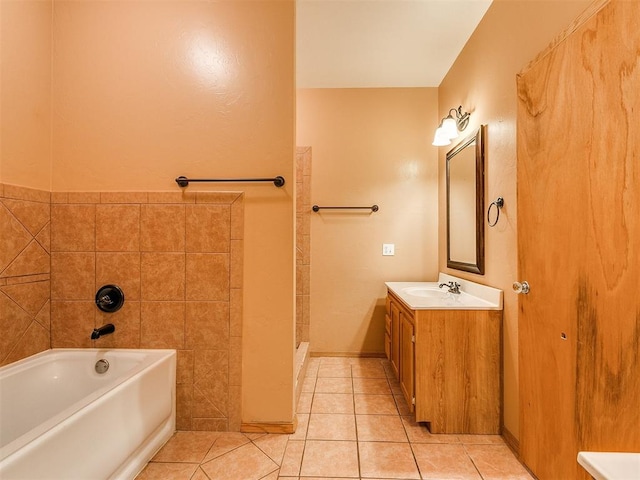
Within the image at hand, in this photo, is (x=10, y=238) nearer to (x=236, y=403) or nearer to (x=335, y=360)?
(x=236, y=403)

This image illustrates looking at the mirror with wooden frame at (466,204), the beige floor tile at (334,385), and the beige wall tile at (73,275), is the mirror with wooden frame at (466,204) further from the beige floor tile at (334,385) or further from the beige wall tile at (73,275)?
the beige wall tile at (73,275)

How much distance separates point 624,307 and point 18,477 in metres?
2.04

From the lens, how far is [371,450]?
1.65 metres

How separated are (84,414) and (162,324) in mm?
659

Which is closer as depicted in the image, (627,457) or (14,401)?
(627,457)

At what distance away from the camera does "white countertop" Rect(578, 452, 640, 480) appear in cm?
86

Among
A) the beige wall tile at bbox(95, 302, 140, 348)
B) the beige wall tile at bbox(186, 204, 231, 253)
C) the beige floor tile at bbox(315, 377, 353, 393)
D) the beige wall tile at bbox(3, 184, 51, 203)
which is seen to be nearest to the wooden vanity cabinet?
A: the beige floor tile at bbox(315, 377, 353, 393)

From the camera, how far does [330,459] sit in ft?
5.14

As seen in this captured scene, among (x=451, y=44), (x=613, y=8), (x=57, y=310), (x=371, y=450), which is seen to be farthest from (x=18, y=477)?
(x=451, y=44)

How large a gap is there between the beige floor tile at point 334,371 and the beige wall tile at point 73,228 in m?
2.01

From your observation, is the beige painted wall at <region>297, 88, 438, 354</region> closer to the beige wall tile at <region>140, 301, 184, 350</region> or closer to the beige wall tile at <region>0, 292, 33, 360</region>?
the beige wall tile at <region>140, 301, 184, 350</region>

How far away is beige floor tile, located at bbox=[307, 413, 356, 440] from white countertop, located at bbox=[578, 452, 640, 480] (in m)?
1.15

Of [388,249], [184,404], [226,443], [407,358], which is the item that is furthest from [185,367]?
[388,249]

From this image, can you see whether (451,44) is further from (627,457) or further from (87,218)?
(87,218)
